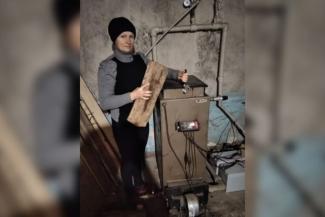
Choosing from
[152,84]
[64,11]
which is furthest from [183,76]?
[64,11]

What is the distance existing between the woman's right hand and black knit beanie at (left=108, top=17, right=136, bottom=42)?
31 centimetres

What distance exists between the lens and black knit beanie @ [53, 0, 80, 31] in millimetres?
447

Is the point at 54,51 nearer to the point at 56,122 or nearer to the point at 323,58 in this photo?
the point at 56,122

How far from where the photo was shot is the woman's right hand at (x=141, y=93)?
1.59 m

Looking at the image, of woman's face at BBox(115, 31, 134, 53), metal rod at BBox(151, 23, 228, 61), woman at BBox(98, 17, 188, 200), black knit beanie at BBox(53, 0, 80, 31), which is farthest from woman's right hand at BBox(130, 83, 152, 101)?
black knit beanie at BBox(53, 0, 80, 31)

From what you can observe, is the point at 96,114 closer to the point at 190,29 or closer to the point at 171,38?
the point at 171,38

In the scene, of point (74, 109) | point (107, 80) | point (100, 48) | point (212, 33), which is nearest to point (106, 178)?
point (107, 80)

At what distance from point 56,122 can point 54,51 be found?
0.12 meters

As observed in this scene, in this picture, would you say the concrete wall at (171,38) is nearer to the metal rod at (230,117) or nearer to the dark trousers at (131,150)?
the metal rod at (230,117)

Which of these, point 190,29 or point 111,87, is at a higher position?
point 190,29

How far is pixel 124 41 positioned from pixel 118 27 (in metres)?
0.17

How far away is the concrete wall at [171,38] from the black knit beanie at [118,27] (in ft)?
0.16

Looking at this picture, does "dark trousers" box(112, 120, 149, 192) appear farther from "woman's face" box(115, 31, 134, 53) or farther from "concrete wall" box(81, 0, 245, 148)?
"woman's face" box(115, 31, 134, 53)

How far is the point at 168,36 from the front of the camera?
1.96 meters
